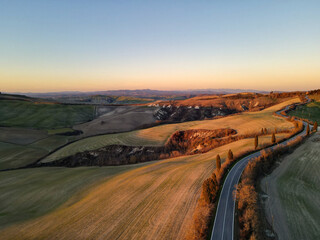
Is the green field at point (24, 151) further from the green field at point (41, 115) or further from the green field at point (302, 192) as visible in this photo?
the green field at point (302, 192)

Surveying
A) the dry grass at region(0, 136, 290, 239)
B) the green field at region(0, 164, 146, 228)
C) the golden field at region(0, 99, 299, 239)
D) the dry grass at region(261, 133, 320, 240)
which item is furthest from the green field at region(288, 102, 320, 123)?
the green field at region(0, 164, 146, 228)

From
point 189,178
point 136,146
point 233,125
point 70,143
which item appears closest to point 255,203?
point 189,178

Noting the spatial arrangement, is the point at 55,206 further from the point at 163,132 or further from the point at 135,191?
the point at 163,132

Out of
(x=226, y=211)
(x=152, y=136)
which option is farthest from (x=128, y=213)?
(x=152, y=136)

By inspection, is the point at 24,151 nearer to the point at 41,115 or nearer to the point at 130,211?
the point at 130,211

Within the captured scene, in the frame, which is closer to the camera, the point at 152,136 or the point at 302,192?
the point at 302,192

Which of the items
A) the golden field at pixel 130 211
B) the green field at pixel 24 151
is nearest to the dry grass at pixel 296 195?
the golden field at pixel 130 211

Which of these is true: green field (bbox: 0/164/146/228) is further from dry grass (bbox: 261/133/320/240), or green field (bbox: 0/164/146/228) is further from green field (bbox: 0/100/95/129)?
green field (bbox: 0/100/95/129)
